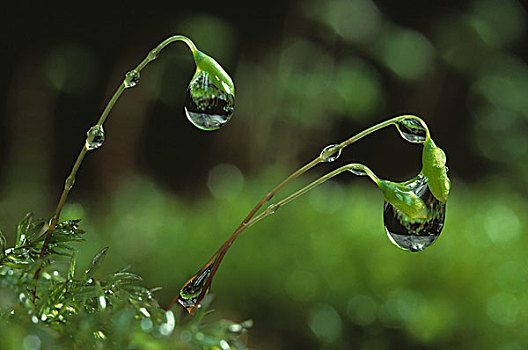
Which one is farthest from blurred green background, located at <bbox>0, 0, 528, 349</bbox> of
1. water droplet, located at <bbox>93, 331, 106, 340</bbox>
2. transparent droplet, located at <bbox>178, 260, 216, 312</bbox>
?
water droplet, located at <bbox>93, 331, 106, 340</bbox>

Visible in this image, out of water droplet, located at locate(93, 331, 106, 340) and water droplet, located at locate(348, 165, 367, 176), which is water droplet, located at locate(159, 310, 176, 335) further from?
water droplet, located at locate(348, 165, 367, 176)

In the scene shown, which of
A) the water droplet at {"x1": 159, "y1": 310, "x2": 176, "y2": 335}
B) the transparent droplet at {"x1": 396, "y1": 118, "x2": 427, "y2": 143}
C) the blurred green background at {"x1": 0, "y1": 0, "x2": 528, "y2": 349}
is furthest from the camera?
the blurred green background at {"x1": 0, "y1": 0, "x2": 528, "y2": 349}

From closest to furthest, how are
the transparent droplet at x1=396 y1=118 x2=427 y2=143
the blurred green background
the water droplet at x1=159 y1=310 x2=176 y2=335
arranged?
the water droplet at x1=159 y1=310 x2=176 y2=335 → the transparent droplet at x1=396 y1=118 x2=427 y2=143 → the blurred green background

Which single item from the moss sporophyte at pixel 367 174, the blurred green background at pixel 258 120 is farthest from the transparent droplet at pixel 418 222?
the blurred green background at pixel 258 120

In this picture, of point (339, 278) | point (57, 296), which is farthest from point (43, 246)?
point (339, 278)

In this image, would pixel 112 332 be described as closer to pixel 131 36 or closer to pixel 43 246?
pixel 43 246

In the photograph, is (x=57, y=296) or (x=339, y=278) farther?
(x=339, y=278)

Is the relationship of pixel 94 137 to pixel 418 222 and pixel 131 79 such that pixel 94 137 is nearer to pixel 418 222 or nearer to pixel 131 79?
pixel 131 79
